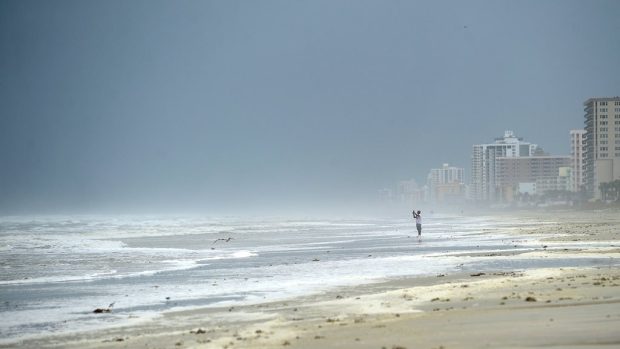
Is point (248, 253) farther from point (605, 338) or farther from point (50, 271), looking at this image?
point (605, 338)

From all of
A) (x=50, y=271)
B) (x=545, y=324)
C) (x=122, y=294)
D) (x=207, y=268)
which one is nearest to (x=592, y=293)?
(x=545, y=324)

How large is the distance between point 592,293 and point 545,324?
12.5ft

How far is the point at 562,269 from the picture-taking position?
2064cm

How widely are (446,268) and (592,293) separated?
9.08 m

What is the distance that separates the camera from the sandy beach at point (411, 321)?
10664 millimetres

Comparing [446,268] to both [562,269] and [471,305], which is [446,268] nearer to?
[562,269]

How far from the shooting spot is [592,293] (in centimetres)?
1467

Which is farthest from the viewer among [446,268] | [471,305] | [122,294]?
[446,268]

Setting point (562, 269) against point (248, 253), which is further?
point (248, 253)

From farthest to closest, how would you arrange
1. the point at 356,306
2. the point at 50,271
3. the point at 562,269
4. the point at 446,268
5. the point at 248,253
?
the point at 248,253 < the point at 50,271 < the point at 446,268 < the point at 562,269 < the point at 356,306

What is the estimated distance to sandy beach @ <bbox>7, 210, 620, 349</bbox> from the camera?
420 inches

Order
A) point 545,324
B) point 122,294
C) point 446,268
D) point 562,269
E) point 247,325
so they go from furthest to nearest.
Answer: point 446,268, point 562,269, point 122,294, point 247,325, point 545,324

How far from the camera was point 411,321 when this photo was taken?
12.6 m

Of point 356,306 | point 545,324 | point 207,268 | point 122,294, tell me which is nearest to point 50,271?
point 207,268
